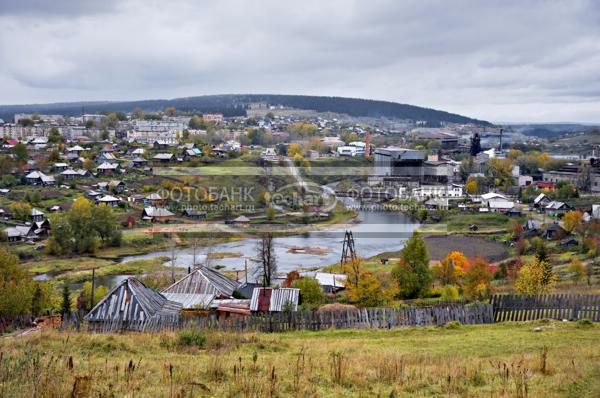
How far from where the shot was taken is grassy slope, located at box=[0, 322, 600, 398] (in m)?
5.19

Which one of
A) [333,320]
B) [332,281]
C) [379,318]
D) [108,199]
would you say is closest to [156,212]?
[108,199]

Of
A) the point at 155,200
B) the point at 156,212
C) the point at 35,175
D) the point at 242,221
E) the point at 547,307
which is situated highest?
the point at 547,307

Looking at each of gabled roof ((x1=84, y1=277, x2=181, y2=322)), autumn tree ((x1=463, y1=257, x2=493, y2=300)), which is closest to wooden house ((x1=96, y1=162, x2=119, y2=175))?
autumn tree ((x1=463, y1=257, x2=493, y2=300))

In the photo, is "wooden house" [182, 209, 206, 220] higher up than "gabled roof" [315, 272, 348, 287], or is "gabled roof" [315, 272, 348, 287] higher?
"gabled roof" [315, 272, 348, 287]

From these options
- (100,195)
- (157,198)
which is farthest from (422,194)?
(100,195)

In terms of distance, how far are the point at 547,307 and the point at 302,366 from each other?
6264mm

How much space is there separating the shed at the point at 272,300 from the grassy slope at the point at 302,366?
4639 millimetres

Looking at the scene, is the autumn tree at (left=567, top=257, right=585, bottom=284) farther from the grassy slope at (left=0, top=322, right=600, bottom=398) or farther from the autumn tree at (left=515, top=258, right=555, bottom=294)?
the grassy slope at (left=0, top=322, right=600, bottom=398)

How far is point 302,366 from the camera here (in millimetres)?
6062

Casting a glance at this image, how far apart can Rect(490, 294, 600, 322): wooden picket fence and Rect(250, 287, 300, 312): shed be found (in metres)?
4.56

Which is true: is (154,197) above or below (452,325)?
below

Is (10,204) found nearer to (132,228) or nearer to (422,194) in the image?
(132,228)

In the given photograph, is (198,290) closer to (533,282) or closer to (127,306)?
(127,306)

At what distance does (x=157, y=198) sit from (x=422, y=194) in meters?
22.8
